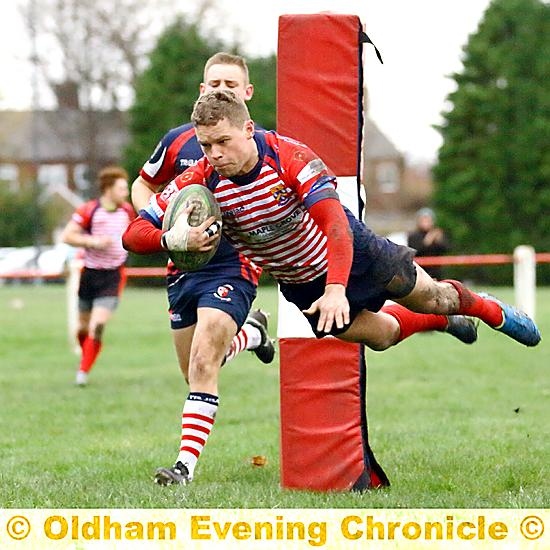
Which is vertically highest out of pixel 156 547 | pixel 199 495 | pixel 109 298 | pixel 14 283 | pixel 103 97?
pixel 156 547

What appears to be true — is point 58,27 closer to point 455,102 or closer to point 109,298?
point 455,102

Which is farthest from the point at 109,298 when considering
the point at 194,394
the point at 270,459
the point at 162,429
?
the point at 194,394

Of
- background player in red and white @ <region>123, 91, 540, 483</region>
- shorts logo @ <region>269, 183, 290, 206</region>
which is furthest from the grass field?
shorts logo @ <region>269, 183, 290, 206</region>

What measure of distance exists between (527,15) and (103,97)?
1821cm

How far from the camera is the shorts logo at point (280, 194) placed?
18.3 ft

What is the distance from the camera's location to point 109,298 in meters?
12.7

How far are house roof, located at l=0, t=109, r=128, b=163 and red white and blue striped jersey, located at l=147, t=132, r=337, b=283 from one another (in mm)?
48370

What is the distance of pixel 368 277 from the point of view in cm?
603

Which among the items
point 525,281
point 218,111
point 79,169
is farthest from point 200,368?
point 79,169

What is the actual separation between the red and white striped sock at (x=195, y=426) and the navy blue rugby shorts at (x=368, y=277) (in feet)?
2.23

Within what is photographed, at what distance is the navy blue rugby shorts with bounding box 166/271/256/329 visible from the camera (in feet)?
21.9

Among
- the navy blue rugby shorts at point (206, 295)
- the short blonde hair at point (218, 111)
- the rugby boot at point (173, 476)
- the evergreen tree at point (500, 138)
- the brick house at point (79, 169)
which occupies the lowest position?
the brick house at point (79, 169)

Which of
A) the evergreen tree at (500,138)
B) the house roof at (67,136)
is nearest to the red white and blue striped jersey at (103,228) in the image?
the evergreen tree at (500,138)

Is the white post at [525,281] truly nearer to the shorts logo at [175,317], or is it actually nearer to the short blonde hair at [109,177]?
the short blonde hair at [109,177]
